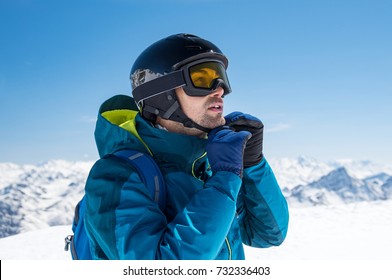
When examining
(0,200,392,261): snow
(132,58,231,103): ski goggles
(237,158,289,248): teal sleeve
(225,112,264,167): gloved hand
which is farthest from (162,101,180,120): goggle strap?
(0,200,392,261): snow

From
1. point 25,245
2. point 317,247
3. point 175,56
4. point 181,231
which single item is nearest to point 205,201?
point 181,231

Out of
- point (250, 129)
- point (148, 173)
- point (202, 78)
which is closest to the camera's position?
point (148, 173)

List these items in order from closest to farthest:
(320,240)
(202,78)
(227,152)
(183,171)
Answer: (227,152), (183,171), (202,78), (320,240)

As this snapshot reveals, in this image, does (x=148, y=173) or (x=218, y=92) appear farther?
(x=218, y=92)

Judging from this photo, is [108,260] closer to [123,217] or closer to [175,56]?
[123,217]

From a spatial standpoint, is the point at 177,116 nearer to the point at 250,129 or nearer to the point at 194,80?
the point at 194,80

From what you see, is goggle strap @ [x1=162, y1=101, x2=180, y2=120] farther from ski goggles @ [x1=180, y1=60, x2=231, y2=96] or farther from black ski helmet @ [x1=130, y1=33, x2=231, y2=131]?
ski goggles @ [x1=180, y1=60, x2=231, y2=96]

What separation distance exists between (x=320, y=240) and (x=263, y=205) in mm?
6967

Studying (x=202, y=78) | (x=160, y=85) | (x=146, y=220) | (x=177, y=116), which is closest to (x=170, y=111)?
(x=177, y=116)

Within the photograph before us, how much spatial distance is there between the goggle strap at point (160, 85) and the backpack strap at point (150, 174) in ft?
2.30

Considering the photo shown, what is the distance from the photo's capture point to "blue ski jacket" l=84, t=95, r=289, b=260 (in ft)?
6.34

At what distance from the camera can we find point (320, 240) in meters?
8.91

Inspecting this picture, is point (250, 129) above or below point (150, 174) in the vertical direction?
above

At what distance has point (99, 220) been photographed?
1.99 meters
